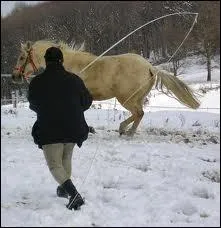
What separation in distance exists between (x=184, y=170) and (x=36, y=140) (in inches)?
76.6

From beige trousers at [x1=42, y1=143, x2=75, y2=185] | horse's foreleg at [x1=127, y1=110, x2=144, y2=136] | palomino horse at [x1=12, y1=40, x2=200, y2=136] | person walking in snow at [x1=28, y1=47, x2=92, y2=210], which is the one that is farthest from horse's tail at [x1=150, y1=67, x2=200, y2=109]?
beige trousers at [x1=42, y1=143, x2=75, y2=185]

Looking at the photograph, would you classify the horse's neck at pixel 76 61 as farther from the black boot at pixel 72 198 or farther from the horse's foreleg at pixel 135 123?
the black boot at pixel 72 198

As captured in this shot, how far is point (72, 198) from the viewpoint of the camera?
3.93m

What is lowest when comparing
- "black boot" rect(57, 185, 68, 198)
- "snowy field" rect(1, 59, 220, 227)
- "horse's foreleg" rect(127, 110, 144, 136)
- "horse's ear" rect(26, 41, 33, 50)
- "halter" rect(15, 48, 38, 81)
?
"horse's foreleg" rect(127, 110, 144, 136)

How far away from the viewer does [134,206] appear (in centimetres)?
402

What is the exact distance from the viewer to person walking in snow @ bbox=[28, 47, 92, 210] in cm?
404

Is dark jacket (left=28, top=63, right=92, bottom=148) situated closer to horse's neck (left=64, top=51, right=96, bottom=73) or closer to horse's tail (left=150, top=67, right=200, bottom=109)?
horse's neck (left=64, top=51, right=96, bottom=73)

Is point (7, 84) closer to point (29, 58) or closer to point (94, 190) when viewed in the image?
point (29, 58)

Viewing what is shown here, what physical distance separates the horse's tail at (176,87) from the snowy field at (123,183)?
0.97 m

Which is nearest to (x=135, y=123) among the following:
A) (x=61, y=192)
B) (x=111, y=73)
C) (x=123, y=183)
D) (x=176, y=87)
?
(x=111, y=73)

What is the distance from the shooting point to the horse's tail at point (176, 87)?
8.45 m

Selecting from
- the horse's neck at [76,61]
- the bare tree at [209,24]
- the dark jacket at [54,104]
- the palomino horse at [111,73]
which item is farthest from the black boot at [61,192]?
the bare tree at [209,24]

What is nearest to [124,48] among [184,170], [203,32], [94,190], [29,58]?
[203,32]

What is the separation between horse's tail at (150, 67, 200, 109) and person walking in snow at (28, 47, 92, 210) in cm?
442
